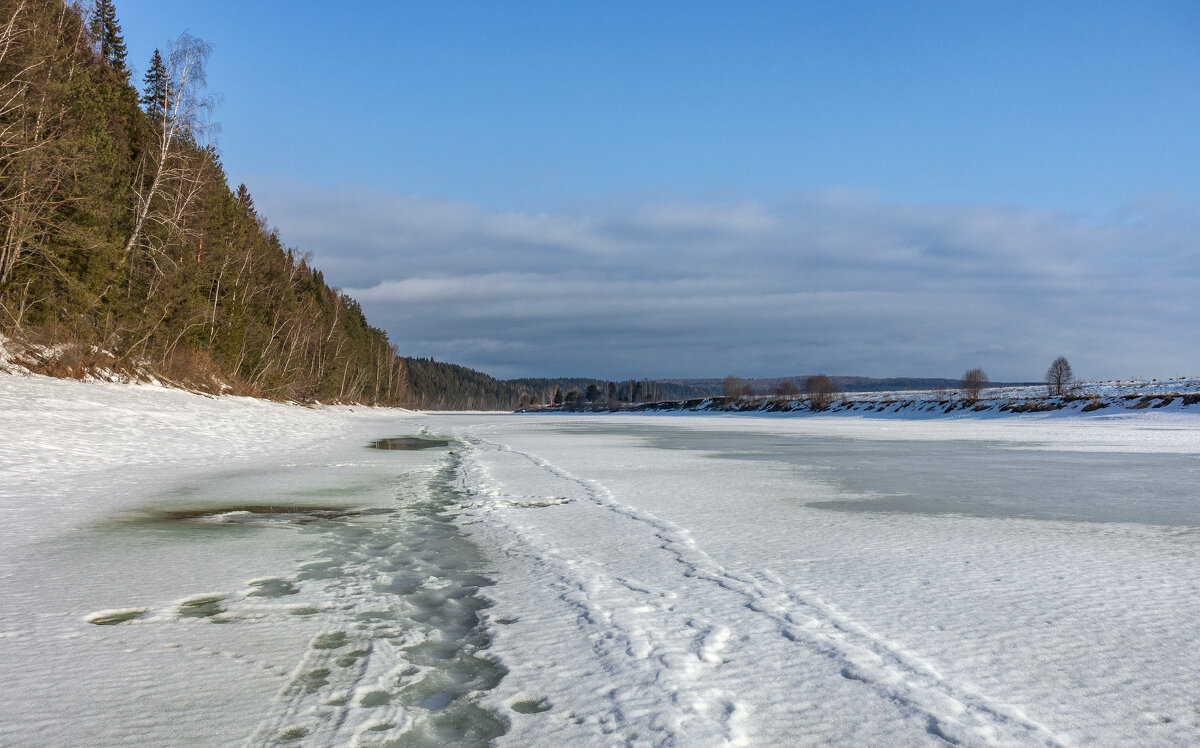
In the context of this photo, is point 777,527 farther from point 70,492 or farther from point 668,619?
point 70,492

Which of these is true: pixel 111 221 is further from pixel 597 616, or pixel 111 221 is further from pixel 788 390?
pixel 788 390

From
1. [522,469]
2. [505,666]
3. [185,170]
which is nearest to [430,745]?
[505,666]

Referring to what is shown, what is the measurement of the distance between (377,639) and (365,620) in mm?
379

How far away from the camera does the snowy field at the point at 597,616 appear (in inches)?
104

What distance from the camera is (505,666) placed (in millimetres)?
3236

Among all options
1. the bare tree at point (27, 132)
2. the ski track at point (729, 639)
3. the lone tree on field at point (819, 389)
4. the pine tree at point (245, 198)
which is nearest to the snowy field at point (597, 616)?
the ski track at point (729, 639)

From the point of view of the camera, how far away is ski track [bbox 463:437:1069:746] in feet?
8.36

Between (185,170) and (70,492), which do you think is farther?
(185,170)

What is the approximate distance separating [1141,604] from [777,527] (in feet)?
10.3

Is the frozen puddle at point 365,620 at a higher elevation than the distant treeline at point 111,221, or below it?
below

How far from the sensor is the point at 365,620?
12.9 feet

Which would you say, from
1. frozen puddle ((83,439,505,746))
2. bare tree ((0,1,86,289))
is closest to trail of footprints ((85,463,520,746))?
frozen puddle ((83,439,505,746))

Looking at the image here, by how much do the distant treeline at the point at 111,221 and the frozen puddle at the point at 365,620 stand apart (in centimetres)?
1637

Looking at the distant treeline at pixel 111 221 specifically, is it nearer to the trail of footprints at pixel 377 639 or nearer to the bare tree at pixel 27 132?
the bare tree at pixel 27 132
